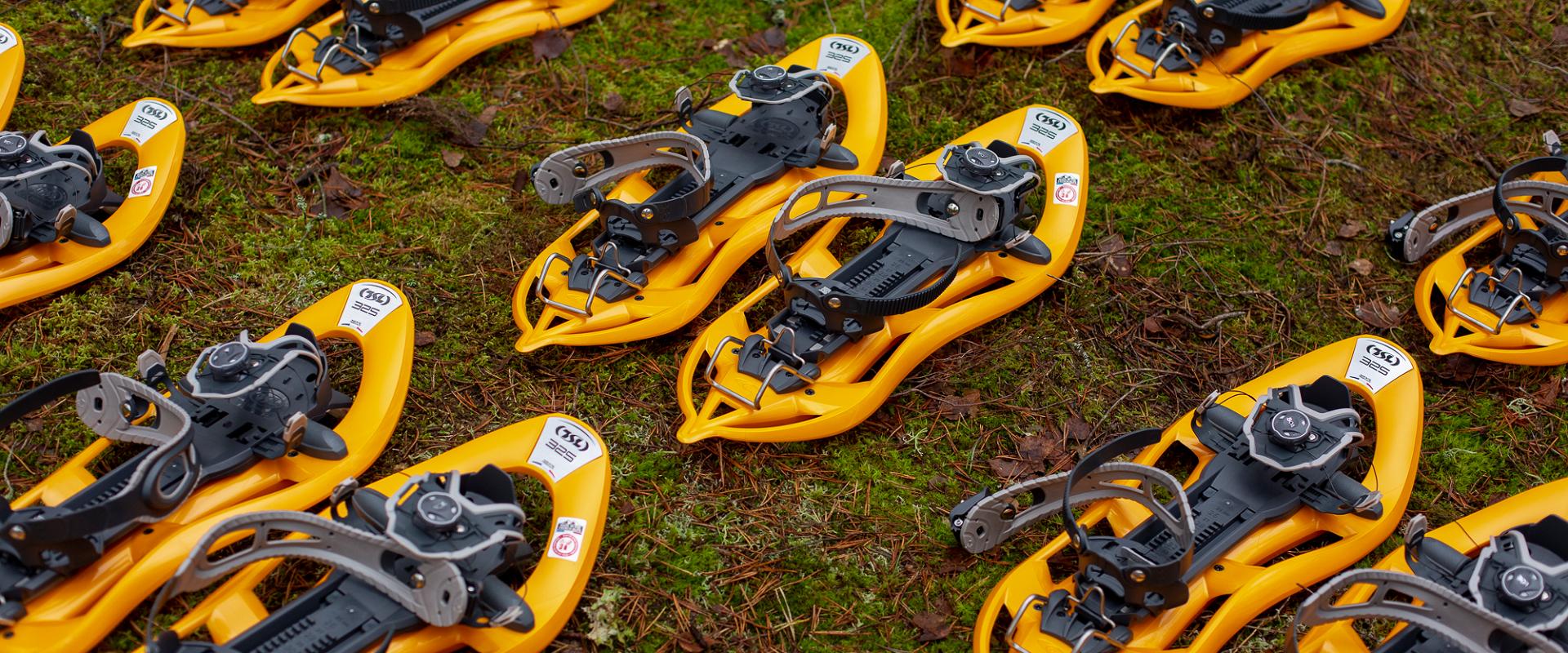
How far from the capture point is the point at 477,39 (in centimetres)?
551

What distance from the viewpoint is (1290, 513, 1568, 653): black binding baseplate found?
3.42 meters

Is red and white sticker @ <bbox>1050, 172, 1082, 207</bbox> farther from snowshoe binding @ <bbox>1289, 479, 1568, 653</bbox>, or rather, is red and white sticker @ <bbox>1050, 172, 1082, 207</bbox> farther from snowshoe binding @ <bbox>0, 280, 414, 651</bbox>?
snowshoe binding @ <bbox>0, 280, 414, 651</bbox>

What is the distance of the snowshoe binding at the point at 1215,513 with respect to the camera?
3.76 meters

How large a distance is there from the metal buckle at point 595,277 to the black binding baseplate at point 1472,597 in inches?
96.8

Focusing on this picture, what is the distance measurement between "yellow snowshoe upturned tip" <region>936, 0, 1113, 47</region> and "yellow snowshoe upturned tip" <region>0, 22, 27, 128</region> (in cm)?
380

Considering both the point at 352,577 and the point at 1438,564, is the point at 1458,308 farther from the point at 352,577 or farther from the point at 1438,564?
the point at 352,577

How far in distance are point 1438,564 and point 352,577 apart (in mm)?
3246

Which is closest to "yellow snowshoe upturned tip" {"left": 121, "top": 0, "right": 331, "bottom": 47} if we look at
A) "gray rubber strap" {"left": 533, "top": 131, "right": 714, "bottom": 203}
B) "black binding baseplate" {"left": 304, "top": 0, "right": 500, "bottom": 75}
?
"black binding baseplate" {"left": 304, "top": 0, "right": 500, "bottom": 75}

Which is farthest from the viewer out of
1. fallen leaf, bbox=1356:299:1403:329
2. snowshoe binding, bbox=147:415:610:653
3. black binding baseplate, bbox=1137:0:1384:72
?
black binding baseplate, bbox=1137:0:1384:72

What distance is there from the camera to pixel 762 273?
4.86 m

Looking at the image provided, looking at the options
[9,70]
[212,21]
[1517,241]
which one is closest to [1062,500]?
[1517,241]

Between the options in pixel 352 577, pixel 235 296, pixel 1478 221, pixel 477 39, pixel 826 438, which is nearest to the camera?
pixel 352 577

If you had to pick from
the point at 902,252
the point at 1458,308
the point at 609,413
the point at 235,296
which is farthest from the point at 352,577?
the point at 1458,308

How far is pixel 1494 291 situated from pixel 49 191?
525 centimetres
